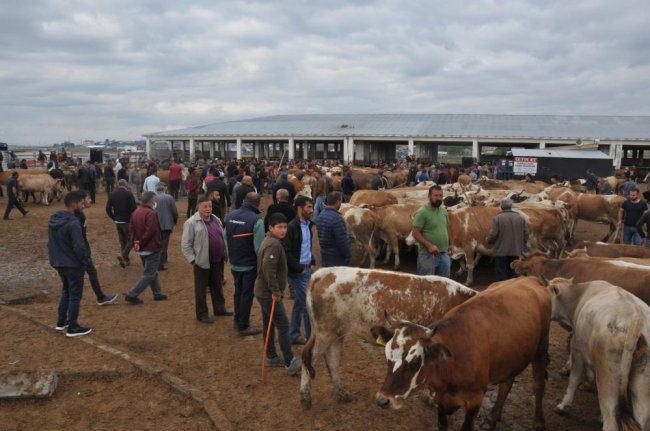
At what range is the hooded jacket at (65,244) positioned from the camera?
657cm

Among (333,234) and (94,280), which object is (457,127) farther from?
(94,280)

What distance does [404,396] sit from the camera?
3801 mm

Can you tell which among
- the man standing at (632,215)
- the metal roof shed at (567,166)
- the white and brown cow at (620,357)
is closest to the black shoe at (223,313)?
the white and brown cow at (620,357)

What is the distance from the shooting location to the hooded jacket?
657cm

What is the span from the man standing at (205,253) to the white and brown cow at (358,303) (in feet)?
8.71

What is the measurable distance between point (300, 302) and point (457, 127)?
41.9m

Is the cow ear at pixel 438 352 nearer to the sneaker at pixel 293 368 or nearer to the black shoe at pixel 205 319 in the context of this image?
the sneaker at pixel 293 368

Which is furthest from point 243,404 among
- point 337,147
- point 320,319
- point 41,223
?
point 337,147

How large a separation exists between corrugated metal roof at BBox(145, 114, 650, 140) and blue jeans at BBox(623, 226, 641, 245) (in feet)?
96.9

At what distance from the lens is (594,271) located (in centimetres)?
626

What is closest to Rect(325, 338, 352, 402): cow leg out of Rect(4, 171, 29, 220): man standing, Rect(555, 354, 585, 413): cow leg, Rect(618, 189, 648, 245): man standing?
Rect(555, 354, 585, 413): cow leg

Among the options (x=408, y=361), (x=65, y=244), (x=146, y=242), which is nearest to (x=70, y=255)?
(x=65, y=244)

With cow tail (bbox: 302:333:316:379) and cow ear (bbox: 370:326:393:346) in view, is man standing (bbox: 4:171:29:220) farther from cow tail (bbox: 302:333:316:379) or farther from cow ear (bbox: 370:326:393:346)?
cow ear (bbox: 370:326:393:346)

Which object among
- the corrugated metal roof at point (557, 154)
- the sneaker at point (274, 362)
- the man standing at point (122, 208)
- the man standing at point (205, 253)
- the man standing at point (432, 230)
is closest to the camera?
the sneaker at point (274, 362)
